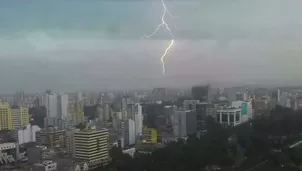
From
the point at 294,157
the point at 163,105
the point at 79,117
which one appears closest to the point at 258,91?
the point at 294,157

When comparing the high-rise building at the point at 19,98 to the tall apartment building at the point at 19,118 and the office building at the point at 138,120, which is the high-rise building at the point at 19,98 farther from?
the office building at the point at 138,120

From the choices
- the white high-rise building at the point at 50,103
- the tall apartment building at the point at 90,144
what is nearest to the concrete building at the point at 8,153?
the white high-rise building at the point at 50,103

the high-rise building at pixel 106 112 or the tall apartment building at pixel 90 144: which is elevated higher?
the high-rise building at pixel 106 112

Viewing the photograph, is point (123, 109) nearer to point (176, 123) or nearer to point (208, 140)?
point (176, 123)

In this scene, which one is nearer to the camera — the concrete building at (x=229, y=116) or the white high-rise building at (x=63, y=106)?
the white high-rise building at (x=63, y=106)

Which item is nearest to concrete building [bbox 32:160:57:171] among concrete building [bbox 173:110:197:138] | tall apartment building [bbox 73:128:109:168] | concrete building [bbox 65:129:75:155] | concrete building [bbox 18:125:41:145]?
tall apartment building [bbox 73:128:109:168]

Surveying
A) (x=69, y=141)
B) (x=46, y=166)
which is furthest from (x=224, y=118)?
(x=46, y=166)

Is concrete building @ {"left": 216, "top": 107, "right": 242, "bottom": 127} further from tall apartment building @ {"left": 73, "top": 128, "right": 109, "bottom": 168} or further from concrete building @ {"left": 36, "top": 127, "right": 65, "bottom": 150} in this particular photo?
concrete building @ {"left": 36, "top": 127, "right": 65, "bottom": 150}
